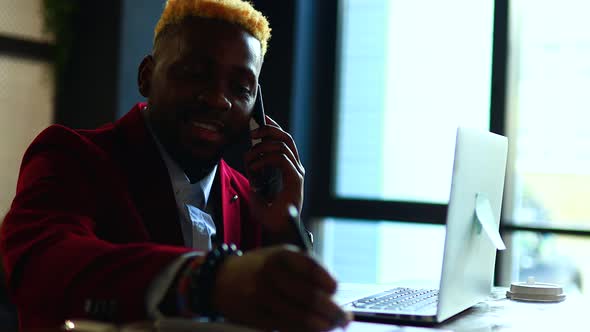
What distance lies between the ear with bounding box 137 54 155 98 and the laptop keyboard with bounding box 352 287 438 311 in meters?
0.64

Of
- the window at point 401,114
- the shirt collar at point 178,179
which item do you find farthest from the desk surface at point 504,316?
the window at point 401,114

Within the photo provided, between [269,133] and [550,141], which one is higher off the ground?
[269,133]

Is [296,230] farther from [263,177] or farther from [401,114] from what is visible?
[401,114]

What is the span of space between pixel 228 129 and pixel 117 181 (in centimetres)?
25

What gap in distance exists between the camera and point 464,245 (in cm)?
143

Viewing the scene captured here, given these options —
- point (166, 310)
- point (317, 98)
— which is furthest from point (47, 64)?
point (166, 310)

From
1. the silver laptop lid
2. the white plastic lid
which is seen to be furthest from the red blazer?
the white plastic lid

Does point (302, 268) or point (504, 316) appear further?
point (504, 316)

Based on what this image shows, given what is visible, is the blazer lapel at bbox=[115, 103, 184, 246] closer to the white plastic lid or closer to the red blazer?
the red blazer

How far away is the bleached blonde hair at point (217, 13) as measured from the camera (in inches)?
60.3

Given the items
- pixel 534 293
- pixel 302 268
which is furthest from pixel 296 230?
pixel 534 293

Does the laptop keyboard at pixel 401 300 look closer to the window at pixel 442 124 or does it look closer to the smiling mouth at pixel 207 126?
the smiling mouth at pixel 207 126

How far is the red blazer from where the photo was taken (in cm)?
99

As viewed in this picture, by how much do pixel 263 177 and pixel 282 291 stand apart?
89 cm
